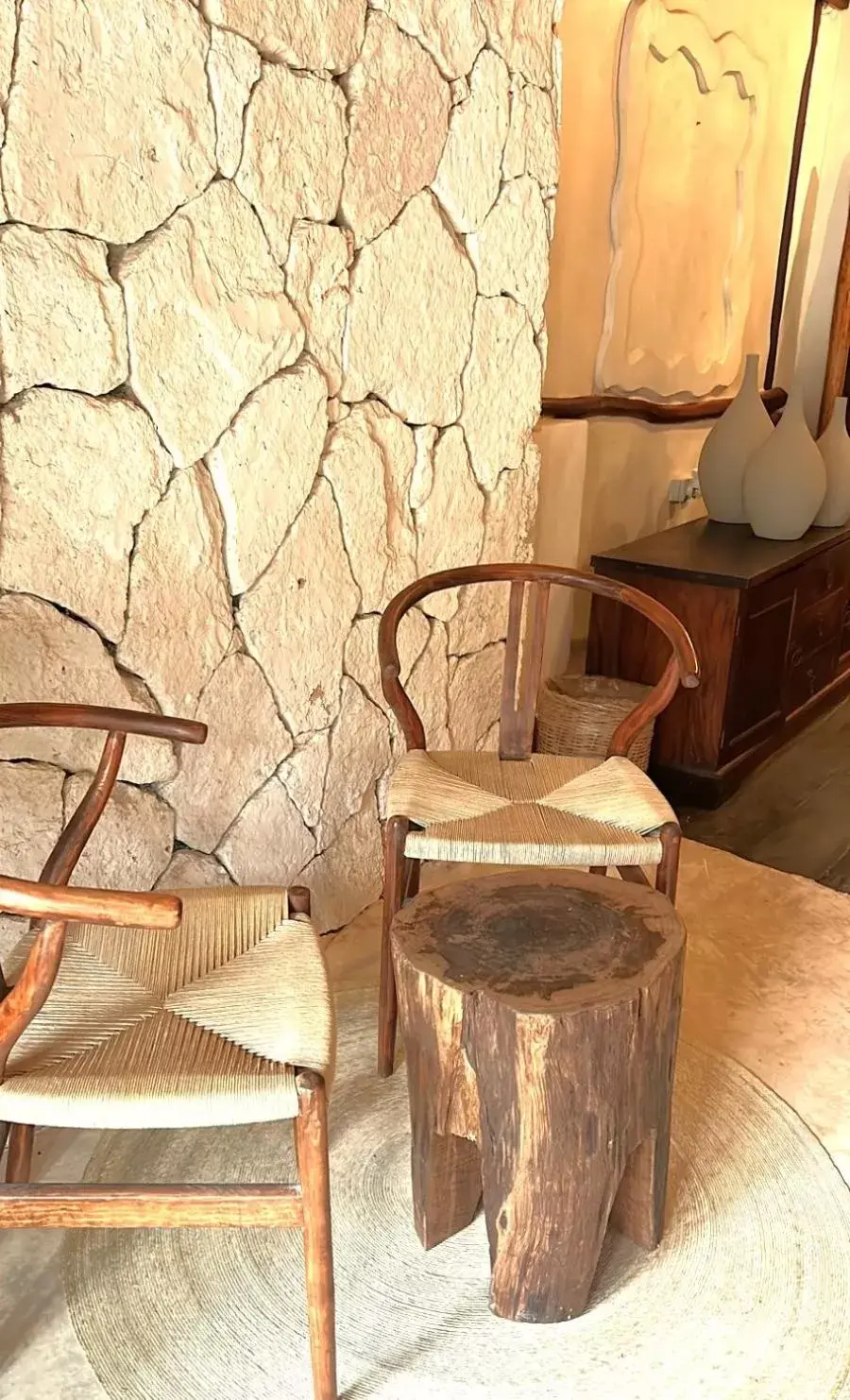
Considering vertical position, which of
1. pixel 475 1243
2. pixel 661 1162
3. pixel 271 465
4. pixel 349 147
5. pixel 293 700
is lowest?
pixel 475 1243

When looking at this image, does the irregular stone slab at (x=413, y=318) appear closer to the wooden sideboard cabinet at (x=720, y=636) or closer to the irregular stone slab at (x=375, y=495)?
the irregular stone slab at (x=375, y=495)

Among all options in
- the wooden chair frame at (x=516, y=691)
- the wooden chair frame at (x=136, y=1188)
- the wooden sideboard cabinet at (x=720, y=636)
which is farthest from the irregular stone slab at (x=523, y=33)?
the wooden chair frame at (x=136, y=1188)

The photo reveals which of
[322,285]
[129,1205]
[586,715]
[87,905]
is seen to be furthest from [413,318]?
[129,1205]

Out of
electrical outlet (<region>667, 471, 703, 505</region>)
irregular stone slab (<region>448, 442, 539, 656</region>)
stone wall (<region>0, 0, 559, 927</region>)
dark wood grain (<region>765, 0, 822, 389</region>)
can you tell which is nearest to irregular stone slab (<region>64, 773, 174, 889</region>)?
stone wall (<region>0, 0, 559, 927</region>)

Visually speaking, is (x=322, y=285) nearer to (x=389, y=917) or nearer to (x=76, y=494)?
(x=76, y=494)

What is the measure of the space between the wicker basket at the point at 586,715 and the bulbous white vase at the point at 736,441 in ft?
2.43

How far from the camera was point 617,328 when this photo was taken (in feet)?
10.4

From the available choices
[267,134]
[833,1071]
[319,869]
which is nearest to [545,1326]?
[833,1071]

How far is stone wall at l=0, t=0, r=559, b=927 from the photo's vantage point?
4.93ft

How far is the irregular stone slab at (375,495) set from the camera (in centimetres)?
203

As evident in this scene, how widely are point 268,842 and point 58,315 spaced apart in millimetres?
981

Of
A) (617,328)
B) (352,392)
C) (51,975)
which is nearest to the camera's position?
(51,975)

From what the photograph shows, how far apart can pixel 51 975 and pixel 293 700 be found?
1065mm

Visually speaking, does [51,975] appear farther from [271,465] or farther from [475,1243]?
[271,465]
